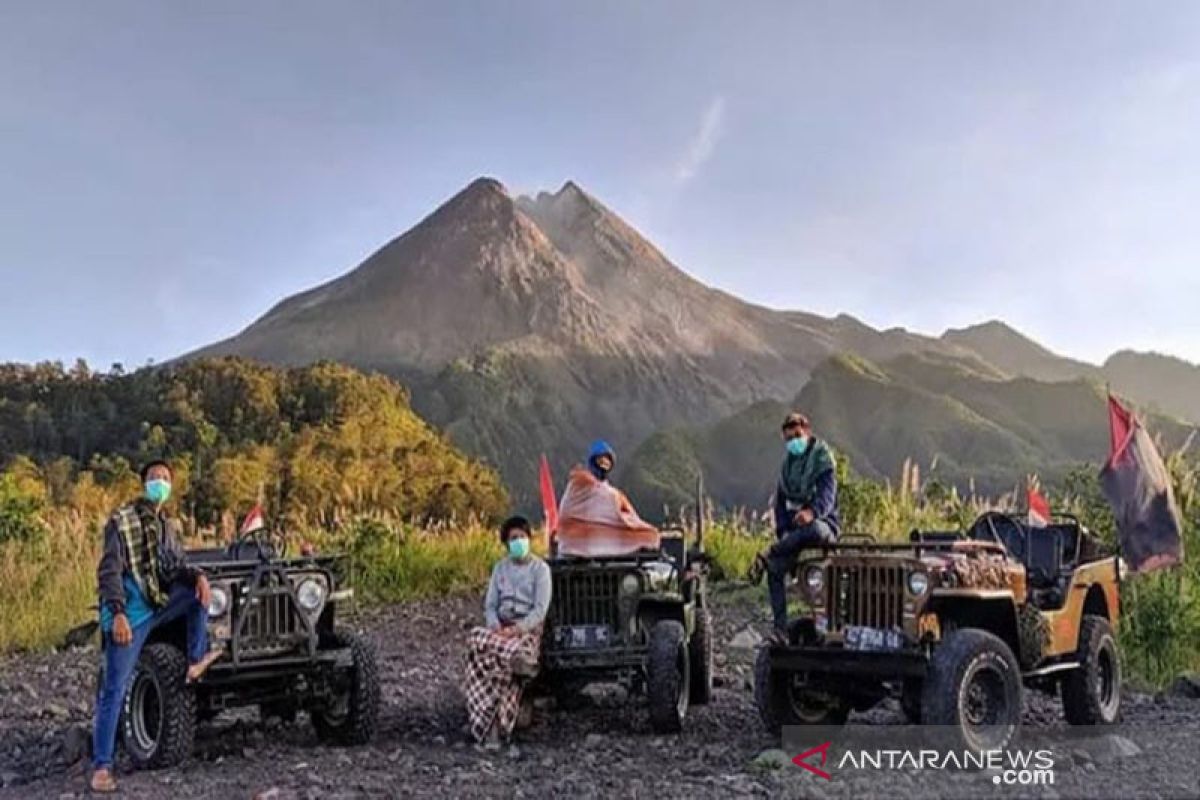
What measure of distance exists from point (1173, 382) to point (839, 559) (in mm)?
79917

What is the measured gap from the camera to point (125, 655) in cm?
713

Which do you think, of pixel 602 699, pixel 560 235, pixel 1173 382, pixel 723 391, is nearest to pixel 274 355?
pixel 723 391

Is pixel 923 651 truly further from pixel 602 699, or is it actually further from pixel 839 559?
pixel 602 699

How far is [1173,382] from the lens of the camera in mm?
79438

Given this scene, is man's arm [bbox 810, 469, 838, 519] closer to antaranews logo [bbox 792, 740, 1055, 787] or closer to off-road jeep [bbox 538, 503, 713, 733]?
off-road jeep [bbox 538, 503, 713, 733]

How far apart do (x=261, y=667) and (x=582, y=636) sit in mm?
2080

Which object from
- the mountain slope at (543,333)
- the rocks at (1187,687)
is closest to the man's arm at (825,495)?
the rocks at (1187,687)

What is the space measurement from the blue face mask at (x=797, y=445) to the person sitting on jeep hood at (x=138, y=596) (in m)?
3.96

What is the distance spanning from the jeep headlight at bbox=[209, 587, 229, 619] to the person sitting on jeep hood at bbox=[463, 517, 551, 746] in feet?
4.97

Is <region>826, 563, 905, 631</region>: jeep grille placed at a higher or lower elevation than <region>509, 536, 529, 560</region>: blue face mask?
lower

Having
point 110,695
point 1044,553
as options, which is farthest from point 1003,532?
point 110,695

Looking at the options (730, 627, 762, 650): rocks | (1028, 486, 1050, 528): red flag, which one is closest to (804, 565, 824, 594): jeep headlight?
(1028, 486, 1050, 528): red flag

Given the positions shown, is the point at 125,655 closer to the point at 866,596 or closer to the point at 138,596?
the point at 138,596

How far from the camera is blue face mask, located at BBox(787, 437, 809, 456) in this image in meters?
8.72
